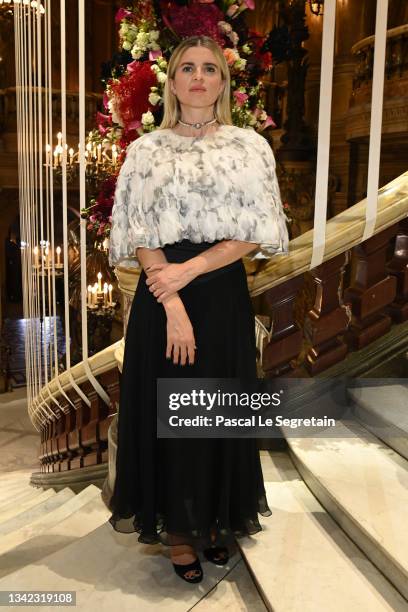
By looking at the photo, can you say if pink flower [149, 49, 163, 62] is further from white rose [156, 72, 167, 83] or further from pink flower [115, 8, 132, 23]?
pink flower [115, 8, 132, 23]

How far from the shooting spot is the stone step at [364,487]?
1.97 m

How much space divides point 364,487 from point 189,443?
69 centimetres

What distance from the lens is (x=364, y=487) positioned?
2.30 metres

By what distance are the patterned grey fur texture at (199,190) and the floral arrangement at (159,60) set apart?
1.45 ft

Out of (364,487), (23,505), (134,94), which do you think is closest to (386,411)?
(364,487)

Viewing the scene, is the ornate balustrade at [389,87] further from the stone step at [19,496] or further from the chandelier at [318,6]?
the stone step at [19,496]

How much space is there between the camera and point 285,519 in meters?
2.33

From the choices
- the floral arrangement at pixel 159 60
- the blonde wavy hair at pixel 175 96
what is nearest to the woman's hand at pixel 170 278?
the blonde wavy hair at pixel 175 96

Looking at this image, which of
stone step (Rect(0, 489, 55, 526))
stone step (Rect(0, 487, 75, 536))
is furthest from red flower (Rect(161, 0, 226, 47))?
stone step (Rect(0, 489, 55, 526))

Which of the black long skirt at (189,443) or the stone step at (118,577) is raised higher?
the black long skirt at (189,443)

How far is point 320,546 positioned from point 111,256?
1200 mm

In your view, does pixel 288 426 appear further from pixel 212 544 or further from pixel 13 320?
pixel 13 320

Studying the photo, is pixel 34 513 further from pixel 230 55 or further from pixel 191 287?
pixel 230 55

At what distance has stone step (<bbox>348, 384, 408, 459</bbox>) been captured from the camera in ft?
8.14
